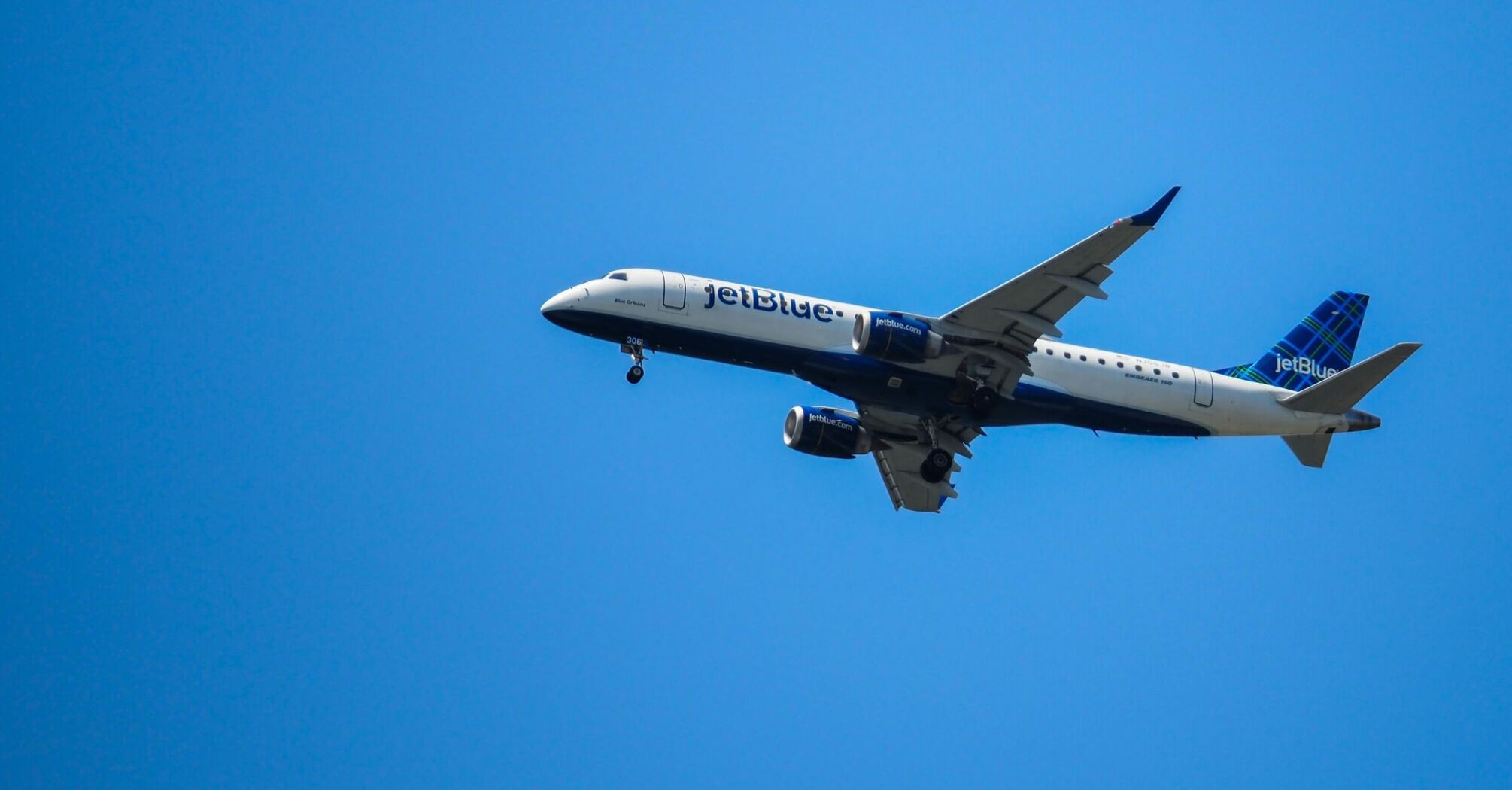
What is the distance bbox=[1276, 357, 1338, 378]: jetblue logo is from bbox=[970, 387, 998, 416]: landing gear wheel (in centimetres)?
1076

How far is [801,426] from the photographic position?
47.0 m

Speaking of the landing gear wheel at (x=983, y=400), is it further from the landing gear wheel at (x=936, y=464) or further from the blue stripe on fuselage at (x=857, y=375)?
the landing gear wheel at (x=936, y=464)

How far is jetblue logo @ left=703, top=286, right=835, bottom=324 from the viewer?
136ft

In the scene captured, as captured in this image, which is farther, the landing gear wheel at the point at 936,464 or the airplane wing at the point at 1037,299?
the landing gear wheel at the point at 936,464

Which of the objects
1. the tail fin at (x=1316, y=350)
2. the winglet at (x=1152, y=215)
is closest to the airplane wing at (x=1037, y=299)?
the winglet at (x=1152, y=215)

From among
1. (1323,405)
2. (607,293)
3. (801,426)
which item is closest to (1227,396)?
(1323,405)

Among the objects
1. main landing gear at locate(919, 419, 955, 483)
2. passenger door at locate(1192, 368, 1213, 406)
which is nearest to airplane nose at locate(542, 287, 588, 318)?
main landing gear at locate(919, 419, 955, 483)

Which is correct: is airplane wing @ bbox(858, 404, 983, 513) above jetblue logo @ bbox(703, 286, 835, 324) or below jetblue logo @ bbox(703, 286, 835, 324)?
below

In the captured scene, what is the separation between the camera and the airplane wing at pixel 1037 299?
38.0 metres

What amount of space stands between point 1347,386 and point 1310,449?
112 inches

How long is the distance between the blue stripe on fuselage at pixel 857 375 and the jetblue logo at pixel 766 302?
3.05 feet

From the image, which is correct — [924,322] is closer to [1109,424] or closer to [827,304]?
[827,304]

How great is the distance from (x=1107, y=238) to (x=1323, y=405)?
39.2 feet

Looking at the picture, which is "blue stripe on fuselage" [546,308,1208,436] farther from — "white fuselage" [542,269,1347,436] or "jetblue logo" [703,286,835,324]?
"jetblue logo" [703,286,835,324]
